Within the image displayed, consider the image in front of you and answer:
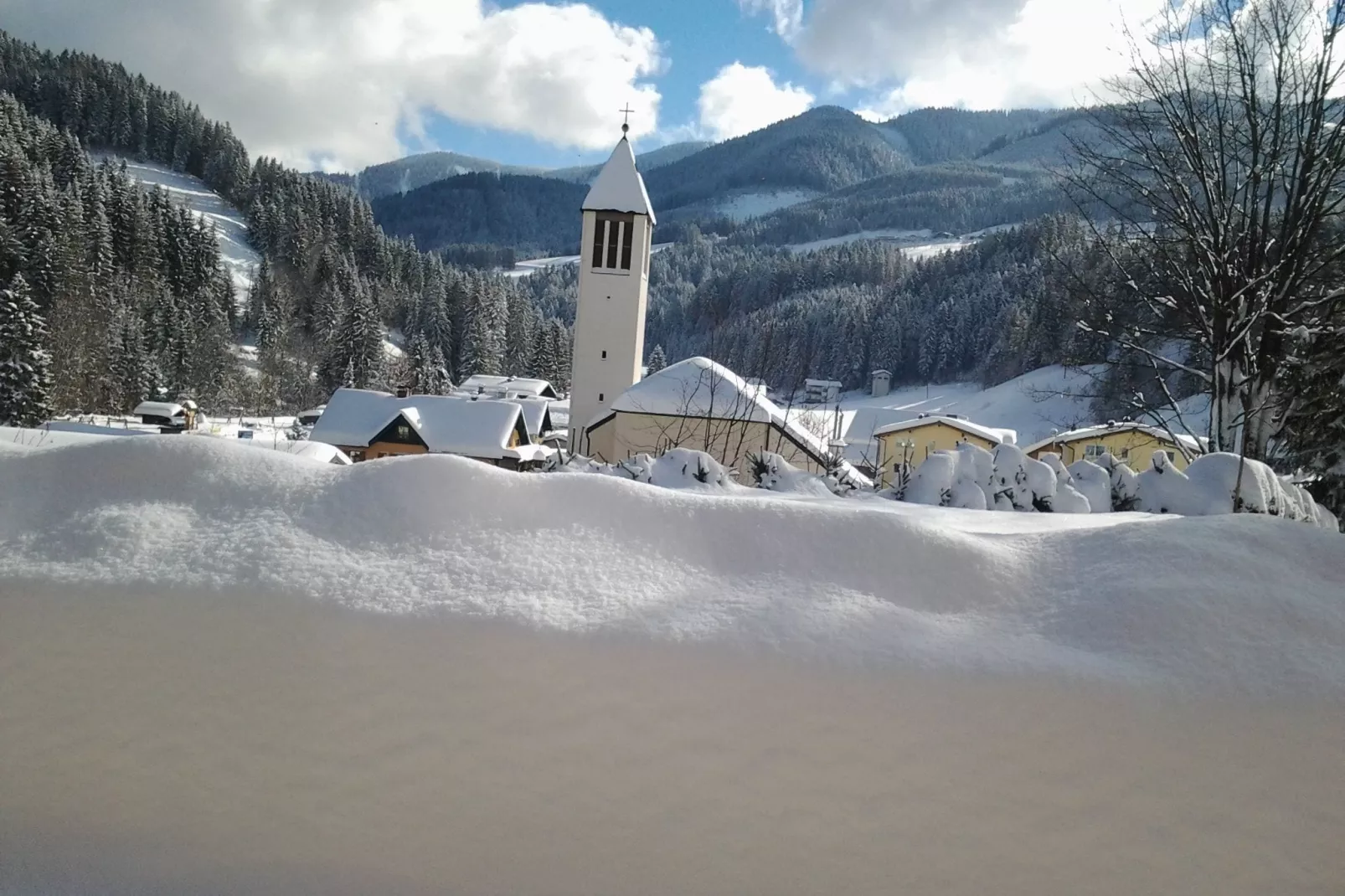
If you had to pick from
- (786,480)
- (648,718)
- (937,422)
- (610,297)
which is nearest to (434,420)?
(610,297)

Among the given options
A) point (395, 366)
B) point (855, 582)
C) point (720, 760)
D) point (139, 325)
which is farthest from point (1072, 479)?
point (395, 366)

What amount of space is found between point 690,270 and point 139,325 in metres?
91.3

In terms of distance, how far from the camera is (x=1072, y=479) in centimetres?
579

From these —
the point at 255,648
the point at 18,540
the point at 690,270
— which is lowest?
the point at 255,648

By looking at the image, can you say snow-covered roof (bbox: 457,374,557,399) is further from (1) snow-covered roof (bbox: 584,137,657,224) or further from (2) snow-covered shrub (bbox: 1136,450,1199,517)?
(2) snow-covered shrub (bbox: 1136,450,1199,517)

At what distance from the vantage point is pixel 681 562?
2.61 meters

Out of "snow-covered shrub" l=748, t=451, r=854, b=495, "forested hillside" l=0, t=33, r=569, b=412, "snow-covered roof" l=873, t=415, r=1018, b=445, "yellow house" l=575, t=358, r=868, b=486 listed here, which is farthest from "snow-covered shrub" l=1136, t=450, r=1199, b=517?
"forested hillside" l=0, t=33, r=569, b=412

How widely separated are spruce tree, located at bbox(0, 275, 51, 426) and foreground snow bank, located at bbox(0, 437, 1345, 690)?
34032 millimetres

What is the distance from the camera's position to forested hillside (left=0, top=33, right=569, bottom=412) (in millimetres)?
46844

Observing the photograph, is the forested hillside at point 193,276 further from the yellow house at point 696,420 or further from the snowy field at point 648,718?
the snowy field at point 648,718

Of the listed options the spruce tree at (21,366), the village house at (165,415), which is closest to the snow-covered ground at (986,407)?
the spruce tree at (21,366)

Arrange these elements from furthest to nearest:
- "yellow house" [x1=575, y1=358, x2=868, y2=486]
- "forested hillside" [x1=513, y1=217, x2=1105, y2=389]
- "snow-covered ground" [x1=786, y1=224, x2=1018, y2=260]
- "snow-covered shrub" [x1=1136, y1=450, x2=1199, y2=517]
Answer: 1. "snow-covered ground" [x1=786, y1=224, x2=1018, y2=260]
2. "forested hillside" [x1=513, y1=217, x2=1105, y2=389]
3. "yellow house" [x1=575, y1=358, x2=868, y2=486]
4. "snow-covered shrub" [x1=1136, y1=450, x2=1199, y2=517]

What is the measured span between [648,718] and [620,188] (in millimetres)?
27967

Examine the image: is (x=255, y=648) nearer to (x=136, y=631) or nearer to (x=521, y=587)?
(x=136, y=631)
